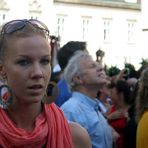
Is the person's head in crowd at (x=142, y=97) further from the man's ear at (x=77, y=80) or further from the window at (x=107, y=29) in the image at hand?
the window at (x=107, y=29)

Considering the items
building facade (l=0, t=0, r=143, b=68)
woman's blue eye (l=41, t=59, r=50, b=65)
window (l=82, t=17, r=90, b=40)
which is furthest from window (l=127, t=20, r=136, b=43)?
woman's blue eye (l=41, t=59, r=50, b=65)

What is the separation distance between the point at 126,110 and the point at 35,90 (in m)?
Result: 3.36

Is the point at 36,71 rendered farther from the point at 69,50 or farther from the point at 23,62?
the point at 69,50

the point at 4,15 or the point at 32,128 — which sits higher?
the point at 4,15

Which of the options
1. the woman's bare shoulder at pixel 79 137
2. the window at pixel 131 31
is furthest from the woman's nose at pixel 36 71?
the window at pixel 131 31

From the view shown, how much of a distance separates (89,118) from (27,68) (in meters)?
1.61

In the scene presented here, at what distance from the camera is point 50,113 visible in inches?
72.1

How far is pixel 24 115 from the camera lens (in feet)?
5.84

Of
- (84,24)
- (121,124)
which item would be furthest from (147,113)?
(84,24)

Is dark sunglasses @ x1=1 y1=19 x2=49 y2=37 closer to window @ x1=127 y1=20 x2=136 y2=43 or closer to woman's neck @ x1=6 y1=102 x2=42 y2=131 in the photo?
woman's neck @ x1=6 y1=102 x2=42 y2=131

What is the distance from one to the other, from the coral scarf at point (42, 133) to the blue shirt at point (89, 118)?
1352 mm

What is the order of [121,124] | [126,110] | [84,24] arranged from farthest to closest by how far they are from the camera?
[84,24] → [126,110] → [121,124]

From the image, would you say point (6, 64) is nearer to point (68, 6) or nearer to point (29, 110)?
point (29, 110)

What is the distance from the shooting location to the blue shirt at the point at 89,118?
10.6ft
